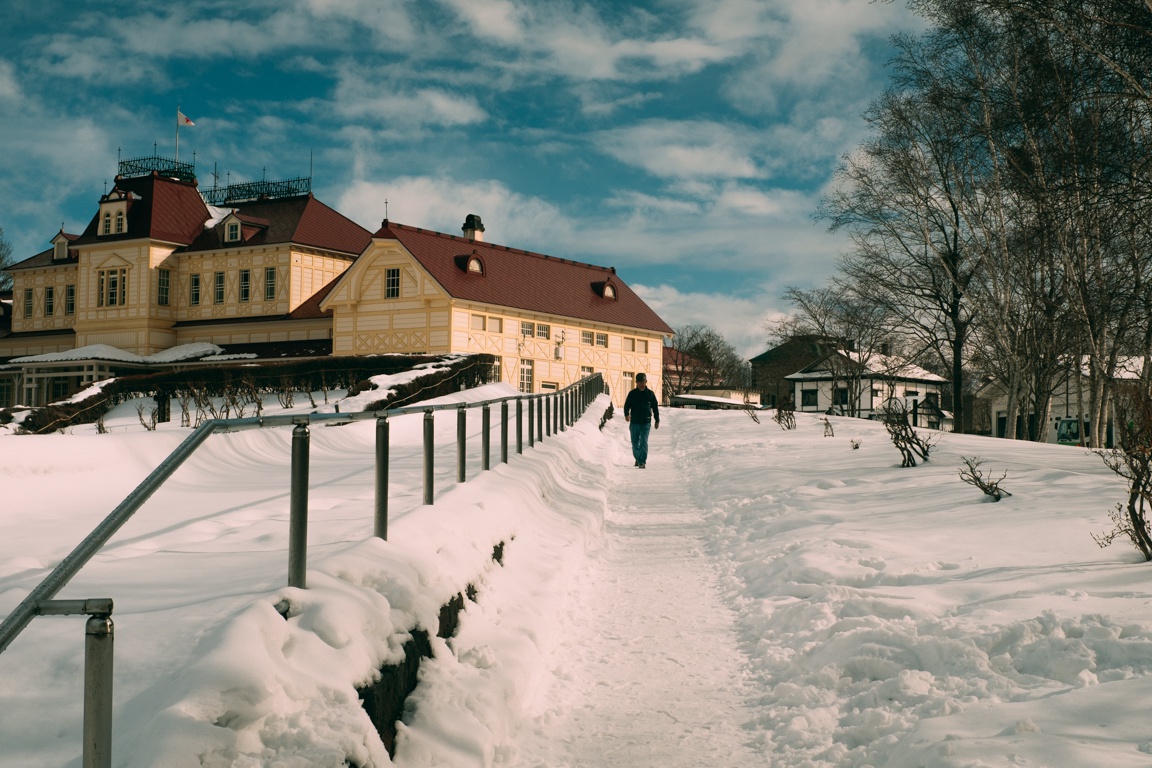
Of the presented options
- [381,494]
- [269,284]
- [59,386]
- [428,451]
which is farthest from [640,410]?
[59,386]

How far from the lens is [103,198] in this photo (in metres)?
49.0

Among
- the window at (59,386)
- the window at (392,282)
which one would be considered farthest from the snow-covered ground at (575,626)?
the window at (59,386)

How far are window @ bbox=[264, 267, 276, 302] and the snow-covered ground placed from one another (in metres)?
38.2

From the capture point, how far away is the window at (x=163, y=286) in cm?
4781

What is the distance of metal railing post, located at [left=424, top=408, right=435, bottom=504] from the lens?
594 centimetres

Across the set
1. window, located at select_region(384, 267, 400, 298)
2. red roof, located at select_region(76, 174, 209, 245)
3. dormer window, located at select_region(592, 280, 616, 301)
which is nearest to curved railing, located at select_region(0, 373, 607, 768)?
window, located at select_region(384, 267, 400, 298)

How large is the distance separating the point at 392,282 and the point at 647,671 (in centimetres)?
3894

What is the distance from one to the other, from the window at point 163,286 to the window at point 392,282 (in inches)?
557

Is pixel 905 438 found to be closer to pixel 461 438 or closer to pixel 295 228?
pixel 461 438

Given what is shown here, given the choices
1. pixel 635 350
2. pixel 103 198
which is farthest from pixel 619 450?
pixel 103 198

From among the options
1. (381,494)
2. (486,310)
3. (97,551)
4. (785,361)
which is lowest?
(381,494)

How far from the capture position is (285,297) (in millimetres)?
45781

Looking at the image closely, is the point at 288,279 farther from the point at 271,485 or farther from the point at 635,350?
the point at 271,485

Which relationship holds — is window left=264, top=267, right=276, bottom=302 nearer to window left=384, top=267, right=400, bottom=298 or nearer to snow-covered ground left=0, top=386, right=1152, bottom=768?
window left=384, top=267, right=400, bottom=298
